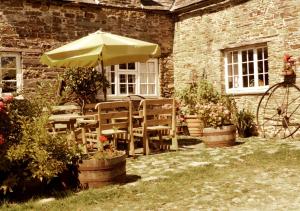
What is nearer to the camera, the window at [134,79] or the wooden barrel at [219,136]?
the wooden barrel at [219,136]

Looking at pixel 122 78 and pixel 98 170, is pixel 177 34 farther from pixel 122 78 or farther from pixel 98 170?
pixel 98 170

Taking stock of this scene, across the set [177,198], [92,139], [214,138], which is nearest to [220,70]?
[214,138]

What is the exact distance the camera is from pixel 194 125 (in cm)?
1203

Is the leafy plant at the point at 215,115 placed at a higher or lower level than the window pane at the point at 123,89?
lower

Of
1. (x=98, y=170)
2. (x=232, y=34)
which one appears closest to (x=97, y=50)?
(x=98, y=170)

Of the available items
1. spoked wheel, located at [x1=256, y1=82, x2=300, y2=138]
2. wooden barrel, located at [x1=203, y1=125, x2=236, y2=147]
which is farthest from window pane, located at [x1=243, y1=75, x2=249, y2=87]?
wooden barrel, located at [x1=203, y1=125, x2=236, y2=147]

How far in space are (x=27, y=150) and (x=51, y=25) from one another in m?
7.12

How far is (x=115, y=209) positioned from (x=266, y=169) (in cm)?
308

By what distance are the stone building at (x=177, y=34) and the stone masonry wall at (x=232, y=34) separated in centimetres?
3

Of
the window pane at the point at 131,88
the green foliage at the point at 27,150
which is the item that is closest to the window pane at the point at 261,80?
the window pane at the point at 131,88

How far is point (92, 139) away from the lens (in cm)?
872

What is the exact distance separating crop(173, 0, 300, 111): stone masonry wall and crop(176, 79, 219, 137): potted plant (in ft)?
1.33

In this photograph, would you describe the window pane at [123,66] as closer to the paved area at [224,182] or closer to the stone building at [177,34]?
the stone building at [177,34]

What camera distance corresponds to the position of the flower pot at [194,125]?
39.2 ft
